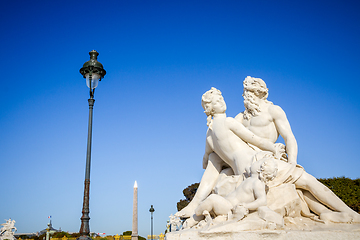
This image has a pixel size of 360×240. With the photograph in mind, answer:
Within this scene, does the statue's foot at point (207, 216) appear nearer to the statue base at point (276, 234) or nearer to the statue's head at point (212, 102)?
the statue base at point (276, 234)

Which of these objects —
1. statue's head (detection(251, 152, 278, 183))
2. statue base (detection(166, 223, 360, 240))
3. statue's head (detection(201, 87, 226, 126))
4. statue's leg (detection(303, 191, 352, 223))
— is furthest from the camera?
statue's head (detection(201, 87, 226, 126))

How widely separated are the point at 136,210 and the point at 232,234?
23.7m

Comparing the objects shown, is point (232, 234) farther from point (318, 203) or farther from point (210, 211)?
point (318, 203)

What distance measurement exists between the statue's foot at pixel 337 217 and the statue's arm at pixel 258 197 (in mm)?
930

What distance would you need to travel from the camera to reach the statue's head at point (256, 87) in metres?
5.74

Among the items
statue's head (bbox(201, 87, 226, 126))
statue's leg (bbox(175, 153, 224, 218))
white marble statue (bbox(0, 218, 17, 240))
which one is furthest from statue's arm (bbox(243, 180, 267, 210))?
white marble statue (bbox(0, 218, 17, 240))

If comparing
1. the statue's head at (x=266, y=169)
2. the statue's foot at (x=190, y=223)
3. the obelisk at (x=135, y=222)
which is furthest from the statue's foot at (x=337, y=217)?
the obelisk at (x=135, y=222)

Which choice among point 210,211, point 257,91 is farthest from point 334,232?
point 257,91

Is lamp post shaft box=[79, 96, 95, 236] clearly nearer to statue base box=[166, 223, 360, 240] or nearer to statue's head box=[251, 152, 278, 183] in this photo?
statue base box=[166, 223, 360, 240]

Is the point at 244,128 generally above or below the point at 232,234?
above

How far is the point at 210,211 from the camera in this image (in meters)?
4.37

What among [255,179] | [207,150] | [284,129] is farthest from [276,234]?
[207,150]

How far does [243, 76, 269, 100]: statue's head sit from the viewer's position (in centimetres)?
574

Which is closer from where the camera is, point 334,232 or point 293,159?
point 334,232
